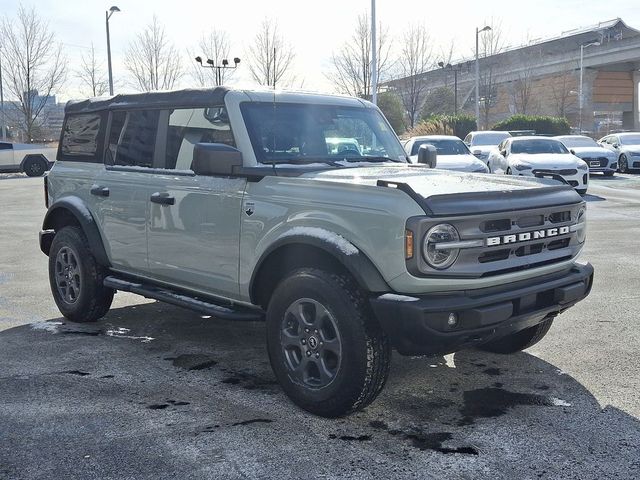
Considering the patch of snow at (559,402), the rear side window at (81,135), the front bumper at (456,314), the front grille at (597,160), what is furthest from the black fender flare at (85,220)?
the front grille at (597,160)

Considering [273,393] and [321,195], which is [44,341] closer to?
[273,393]

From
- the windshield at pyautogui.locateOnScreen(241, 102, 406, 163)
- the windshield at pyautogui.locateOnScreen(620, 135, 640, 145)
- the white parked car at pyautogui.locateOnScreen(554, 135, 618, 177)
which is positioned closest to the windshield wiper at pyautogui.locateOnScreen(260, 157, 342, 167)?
the windshield at pyautogui.locateOnScreen(241, 102, 406, 163)

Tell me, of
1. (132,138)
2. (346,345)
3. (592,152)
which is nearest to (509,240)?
(346,345)

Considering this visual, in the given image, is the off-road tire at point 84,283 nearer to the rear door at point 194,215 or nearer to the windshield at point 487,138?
the rear door at point 194,215

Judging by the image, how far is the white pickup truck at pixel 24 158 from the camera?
30516 mm

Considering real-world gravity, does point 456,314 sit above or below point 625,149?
below

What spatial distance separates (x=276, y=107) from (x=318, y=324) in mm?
1780

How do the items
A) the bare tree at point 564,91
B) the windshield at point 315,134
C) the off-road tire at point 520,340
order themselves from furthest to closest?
the bare tree at point 564,91
the off-road tire at point 520,340
the windshield at point 315,134

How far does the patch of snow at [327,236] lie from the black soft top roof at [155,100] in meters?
1.35

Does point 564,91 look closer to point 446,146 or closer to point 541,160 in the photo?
point 541,160

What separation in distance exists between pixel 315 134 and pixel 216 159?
978 mm

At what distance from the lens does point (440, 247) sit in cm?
372

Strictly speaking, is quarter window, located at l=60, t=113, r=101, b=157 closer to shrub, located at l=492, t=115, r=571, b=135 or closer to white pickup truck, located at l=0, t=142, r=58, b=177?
white pickup truck, located at l=0, t=142, r=58, b=177

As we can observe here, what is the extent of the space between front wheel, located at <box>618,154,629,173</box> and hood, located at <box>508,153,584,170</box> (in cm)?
872
